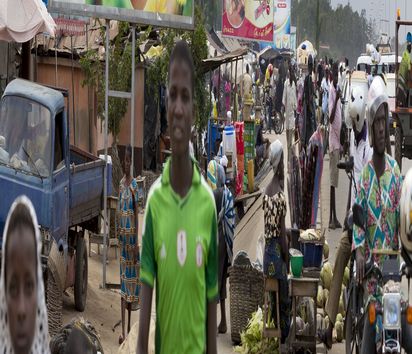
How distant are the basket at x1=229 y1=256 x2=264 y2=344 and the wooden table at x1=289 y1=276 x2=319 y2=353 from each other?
112 centimetres

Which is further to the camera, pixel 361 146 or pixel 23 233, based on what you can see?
pixel 361 146

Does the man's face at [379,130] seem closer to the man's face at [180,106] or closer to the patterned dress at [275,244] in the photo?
the patterned dress at [275,244]

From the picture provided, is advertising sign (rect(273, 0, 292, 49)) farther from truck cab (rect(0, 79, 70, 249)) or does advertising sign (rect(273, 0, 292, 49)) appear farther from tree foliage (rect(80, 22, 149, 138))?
truck cab (rect(0, 79, 70, 249))

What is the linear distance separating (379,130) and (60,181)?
15.7ft

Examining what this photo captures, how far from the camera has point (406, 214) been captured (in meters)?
8.39

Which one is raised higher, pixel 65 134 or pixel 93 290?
pixel 65 134

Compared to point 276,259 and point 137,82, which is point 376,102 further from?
point 137,82

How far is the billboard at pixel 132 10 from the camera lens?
15.4m

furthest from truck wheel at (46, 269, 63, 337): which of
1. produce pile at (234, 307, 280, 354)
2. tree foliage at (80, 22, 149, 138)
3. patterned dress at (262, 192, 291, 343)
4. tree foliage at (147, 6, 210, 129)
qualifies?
tree foliage at (147, 6, 210, 129)

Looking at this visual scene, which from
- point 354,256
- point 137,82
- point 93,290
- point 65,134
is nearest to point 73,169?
point 65,134

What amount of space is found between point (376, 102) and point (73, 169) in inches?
213

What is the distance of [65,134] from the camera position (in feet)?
43.3

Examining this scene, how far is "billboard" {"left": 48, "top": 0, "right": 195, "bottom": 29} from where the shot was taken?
50.7ft

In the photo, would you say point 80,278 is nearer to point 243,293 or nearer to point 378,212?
point 243,293
